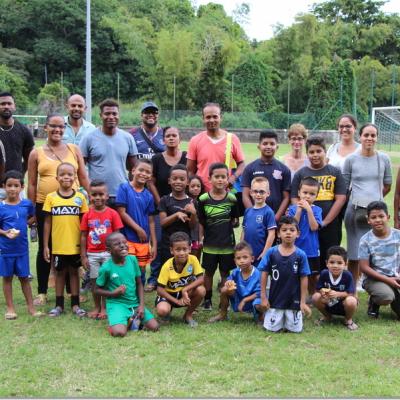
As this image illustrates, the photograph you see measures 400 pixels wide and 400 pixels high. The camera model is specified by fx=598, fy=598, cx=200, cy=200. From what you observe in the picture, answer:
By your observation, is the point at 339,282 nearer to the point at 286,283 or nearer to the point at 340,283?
the point at 340,283

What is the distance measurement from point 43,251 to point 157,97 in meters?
44.0

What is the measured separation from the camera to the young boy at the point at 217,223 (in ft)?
19.2

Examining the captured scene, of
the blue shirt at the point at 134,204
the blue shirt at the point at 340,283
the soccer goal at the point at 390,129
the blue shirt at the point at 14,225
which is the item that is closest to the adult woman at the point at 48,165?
the blue shirt at the point at 14,225

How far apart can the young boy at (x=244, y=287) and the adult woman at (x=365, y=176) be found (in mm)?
1359

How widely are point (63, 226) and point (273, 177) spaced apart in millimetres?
2125

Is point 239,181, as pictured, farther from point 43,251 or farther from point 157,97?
point 157,97

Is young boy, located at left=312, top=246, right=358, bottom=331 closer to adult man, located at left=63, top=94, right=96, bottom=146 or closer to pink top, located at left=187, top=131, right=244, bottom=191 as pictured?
pink top, located at left=187, top=131, right=244, bottom=191

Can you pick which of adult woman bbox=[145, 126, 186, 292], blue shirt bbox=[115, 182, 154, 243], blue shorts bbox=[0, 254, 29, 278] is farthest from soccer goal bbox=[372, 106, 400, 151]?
blue shorts bbox=[0, 254, 29, 278]

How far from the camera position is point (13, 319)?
5.54m

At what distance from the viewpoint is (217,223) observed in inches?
231

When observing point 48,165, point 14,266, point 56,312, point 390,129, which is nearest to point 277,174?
point 48,165

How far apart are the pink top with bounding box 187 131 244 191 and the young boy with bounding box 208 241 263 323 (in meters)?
1.02

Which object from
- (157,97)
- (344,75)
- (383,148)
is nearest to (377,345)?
(383,148)

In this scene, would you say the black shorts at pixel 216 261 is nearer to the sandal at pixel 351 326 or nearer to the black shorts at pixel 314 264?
the black shorts at pixel 314 264
